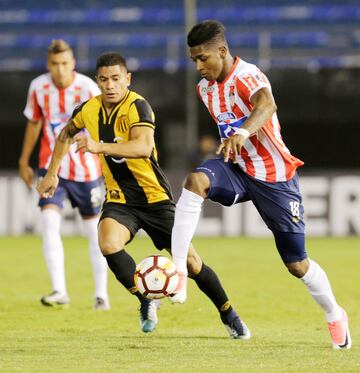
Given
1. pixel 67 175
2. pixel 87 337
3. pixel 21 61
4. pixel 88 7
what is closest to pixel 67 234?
pixel 21 61

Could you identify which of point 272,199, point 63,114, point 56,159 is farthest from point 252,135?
point 63,114

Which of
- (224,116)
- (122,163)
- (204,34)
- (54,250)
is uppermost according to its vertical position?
(204,34)

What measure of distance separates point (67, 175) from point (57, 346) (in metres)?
3.08

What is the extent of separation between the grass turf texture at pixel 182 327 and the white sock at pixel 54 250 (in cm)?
28

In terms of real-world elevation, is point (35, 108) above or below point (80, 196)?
above

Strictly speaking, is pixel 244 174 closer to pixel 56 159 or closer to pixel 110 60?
pixel 110 60

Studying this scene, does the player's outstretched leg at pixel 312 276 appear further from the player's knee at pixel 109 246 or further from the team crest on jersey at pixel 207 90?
the player's knee at pixel 109 246

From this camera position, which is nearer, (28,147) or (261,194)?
(261,194)

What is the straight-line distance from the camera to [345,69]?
18.0 meters

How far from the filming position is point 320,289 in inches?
271

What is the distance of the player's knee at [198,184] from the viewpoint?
6.59m

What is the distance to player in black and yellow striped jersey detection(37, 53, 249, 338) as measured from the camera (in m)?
7.30

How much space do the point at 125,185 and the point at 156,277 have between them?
3.78 feet

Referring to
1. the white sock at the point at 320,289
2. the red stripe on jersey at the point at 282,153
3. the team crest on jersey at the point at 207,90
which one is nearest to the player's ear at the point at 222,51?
the team crest on jersey at the point at 207,90
